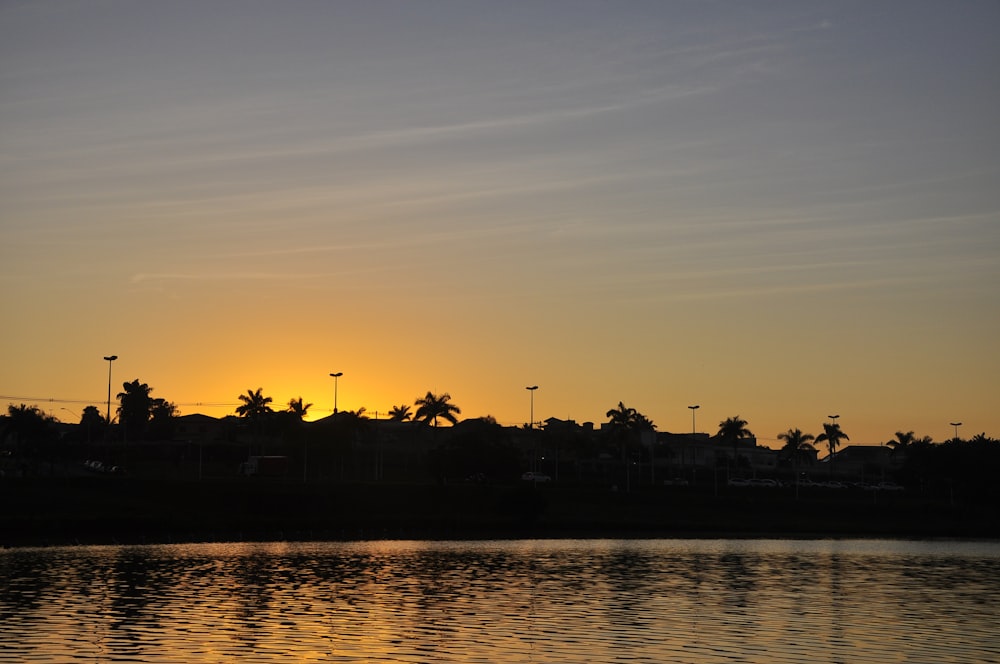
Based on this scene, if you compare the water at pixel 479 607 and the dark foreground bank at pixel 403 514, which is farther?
the dark foreground bank at pixel 403 514

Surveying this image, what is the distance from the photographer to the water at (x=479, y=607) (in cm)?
4878

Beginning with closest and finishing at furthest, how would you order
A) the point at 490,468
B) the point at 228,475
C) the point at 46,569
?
the point at 46,569 → the point at 490,468 → the point at 228,475

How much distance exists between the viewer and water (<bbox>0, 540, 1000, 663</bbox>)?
48.8 m

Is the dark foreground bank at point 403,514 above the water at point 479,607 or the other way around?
above

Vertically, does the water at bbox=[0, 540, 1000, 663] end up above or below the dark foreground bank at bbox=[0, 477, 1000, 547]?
below

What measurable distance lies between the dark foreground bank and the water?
13.0 m

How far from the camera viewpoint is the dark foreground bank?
4654 inches

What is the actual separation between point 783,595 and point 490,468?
340ft

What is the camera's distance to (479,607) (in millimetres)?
63875

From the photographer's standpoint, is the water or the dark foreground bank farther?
the dark foreground bank

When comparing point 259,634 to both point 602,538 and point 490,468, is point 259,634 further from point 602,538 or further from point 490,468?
point 490,468

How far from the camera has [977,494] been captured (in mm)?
196500

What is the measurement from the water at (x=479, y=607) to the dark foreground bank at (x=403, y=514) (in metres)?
13.0

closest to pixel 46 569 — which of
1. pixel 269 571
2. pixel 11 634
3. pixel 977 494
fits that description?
pixel 269 571
